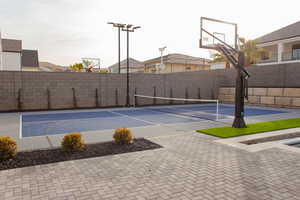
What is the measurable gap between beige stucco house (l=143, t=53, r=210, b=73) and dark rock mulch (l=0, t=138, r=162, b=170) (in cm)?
3185

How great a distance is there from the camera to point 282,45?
28.7 meters

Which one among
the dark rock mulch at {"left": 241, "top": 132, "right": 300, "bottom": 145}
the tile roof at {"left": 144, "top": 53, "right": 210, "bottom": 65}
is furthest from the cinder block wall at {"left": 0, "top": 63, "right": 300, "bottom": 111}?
the tile roof at {"left": 144, "top": 53, "right": 210, "bottom": 65}

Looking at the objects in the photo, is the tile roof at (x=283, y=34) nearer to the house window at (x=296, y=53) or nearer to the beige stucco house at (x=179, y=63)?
the house window at (x=296, y=53)

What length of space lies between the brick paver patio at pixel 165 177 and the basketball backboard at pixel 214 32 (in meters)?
7.65

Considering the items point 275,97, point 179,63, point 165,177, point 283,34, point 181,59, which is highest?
point 283,34

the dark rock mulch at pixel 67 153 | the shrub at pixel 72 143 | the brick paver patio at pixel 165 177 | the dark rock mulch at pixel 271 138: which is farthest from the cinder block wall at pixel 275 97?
the shrub at pixel 72 143

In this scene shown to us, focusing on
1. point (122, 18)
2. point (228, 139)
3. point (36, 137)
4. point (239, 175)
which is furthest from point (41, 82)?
point (239, 175)

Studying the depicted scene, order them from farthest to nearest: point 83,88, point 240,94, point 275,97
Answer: point 275,97, point 83,88, point 240,94

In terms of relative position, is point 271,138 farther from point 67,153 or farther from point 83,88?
point 83,88

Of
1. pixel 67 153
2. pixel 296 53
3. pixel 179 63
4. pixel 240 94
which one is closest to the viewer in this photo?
pixel 67 153

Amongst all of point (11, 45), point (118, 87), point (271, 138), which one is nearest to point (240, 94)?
point (271, 138)

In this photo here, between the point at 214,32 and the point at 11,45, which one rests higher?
the point at 11,45

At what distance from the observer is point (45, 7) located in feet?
41.3

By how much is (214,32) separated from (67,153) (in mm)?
9920
